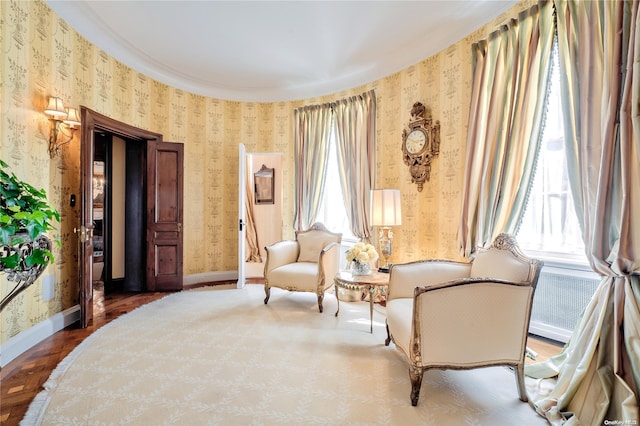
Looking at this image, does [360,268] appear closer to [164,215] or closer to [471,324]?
[471,324]

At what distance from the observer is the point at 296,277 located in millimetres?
3666

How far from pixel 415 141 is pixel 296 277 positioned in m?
2.21

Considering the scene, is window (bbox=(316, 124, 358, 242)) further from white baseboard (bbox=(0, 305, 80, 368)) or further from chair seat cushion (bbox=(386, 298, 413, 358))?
white baseboard (bbox=(0, 305, 80, 368))

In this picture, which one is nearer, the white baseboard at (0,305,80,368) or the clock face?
the white baseboard at (0,305,80,368)

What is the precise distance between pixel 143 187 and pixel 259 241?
9.53ft

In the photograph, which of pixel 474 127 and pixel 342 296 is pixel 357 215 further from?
pixel 474 127

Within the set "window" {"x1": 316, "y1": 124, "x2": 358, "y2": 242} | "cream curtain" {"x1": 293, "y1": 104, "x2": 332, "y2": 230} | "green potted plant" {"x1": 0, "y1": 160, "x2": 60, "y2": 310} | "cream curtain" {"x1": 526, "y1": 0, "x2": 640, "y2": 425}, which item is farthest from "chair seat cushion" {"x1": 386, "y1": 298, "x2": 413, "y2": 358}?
"cream curtain" {"x1": 293, "y1": 104, "x2": 332, "y2": 230}

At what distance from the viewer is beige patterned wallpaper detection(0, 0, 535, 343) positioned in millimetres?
2590

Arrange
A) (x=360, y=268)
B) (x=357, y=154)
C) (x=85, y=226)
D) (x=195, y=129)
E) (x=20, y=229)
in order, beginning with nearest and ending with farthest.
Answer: (x=20, y=229) < (x=360, y=268) < (x=85, y=226) < (x=357, y=154) < (x=195, y=129)

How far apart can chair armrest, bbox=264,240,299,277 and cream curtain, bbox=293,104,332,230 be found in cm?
81

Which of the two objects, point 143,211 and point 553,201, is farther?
point 143,211

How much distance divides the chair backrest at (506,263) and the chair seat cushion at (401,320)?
0.62 metres

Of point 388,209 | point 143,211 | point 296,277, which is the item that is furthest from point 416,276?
point 143,211

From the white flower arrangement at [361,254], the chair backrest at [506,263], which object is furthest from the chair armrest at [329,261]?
the chair backrest at [506,263]
